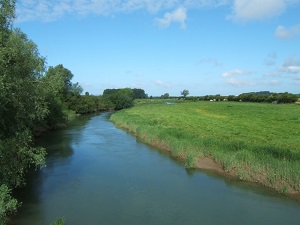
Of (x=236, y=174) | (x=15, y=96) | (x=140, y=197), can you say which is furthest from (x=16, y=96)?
(x=236, y=174)

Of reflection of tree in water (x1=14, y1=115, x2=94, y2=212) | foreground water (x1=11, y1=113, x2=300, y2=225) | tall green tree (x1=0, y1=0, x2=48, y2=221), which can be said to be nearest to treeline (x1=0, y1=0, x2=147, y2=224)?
tall green tree (x1=0, y1=0, x2=48, y2=221)

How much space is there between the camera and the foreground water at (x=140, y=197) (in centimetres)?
1367

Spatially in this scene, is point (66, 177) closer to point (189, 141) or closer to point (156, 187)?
point (156, 187)

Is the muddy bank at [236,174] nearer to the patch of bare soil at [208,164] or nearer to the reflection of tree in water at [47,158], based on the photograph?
the patch of bare soil at [208,164]

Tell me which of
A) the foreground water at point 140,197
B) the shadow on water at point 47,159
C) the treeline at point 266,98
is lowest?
the foreground water at point 140,197

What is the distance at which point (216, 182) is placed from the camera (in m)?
18.6

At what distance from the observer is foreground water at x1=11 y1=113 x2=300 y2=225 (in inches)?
538

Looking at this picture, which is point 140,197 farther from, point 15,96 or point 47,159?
point 47,159

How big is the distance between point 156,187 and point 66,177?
6.00 metres

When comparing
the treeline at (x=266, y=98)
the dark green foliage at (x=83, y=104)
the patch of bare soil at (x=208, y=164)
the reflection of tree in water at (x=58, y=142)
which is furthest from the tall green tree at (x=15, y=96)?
the treeline at (x=266, y=98)

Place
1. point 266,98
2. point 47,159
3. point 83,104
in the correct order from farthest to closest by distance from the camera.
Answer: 1. point 266,98
2. point 83,104
3. point 47,159

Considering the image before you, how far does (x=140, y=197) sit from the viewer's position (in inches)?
637

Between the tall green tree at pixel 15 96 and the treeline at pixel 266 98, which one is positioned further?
the treeline at pixel 266 98

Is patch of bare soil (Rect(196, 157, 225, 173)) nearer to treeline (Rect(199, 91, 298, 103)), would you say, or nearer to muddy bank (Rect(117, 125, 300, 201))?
muddy bank (Rect(117, 125, 300, 201))
